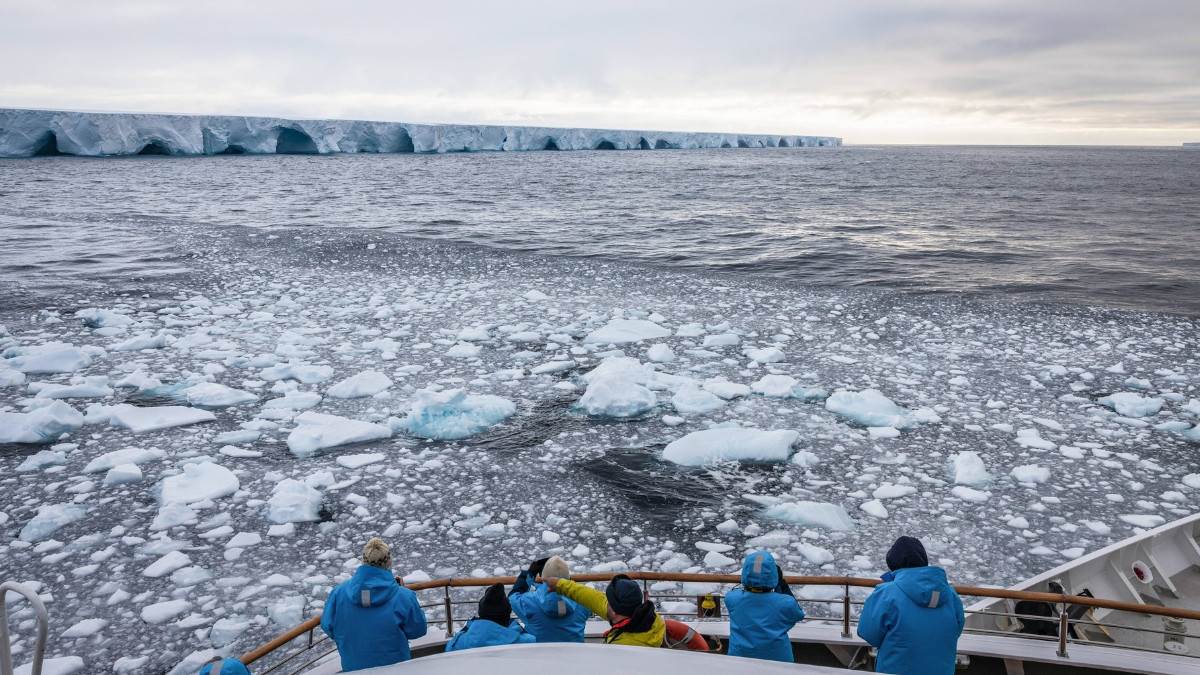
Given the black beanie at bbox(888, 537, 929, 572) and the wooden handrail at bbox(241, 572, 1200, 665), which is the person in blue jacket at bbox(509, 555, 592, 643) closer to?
the wooden handrail at bbox(241, 572, 1200, 665)

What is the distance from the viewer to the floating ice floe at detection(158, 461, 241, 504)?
5746mm

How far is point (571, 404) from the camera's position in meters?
7.81

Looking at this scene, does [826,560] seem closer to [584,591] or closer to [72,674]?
[584,591]

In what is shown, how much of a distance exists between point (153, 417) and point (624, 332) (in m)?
5.55

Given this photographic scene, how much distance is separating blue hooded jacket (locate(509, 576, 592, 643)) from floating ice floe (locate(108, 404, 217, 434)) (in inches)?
213

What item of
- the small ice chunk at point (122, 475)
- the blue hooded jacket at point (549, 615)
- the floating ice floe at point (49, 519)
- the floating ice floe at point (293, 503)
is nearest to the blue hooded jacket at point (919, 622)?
the blue hooded jacket at point (549, 615)

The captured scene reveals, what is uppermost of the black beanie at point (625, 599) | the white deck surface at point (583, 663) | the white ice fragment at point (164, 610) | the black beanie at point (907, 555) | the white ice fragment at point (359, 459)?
the black beanie at point (907, 555)

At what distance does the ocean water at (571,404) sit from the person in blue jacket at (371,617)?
1.55 meters

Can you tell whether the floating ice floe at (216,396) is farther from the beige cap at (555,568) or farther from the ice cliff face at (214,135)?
the ice cliff face at (214,135)

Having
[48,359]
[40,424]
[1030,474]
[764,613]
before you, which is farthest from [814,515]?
[48,359]

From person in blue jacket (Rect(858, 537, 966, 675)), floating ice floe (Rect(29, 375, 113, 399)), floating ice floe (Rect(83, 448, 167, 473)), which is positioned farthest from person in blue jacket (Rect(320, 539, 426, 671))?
floating ice floe (Rect(29, 375, 113, 399))

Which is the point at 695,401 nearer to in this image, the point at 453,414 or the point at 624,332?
the point at 453,414

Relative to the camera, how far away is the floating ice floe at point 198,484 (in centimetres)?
575

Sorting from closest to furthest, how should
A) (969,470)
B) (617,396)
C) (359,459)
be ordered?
1. (969,470)
2. (359,459)
3. (617,396)
